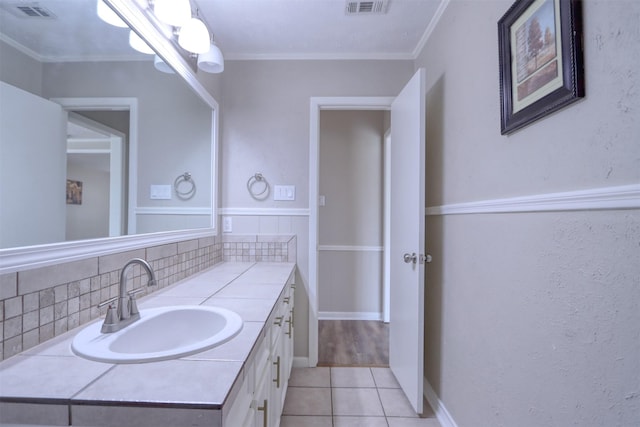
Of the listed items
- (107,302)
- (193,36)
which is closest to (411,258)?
(107,302)

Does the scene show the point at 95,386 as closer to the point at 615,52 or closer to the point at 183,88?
the point at 615,52

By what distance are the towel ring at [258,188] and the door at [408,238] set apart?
38.7 inches

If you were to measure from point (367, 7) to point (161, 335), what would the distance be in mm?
2003

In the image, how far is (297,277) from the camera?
7.08 ft

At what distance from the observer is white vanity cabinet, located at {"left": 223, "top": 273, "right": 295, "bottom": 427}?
2.47ft

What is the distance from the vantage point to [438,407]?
1.62m

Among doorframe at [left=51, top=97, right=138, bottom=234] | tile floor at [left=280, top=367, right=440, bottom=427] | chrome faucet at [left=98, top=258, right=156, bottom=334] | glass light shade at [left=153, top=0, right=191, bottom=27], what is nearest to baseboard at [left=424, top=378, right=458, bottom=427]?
tile floor at [left=280, top=367, right=440, bottom=427]

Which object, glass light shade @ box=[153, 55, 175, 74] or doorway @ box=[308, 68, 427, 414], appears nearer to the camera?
glass light shade @ box=[153, 55, 175, 74]

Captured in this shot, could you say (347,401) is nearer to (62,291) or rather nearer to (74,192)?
(62,291)

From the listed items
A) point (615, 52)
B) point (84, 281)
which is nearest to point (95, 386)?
point (84, 281)

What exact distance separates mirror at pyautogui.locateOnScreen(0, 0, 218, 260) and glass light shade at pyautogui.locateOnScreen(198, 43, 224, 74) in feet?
0.34

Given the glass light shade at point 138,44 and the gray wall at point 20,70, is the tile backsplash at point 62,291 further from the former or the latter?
the glass light shade at point 138,44

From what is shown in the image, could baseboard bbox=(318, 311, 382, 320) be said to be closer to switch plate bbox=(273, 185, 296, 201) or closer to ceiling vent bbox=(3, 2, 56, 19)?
switch plate bbox=(273, 185, 296, 201)

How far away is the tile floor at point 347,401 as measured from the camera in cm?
160
